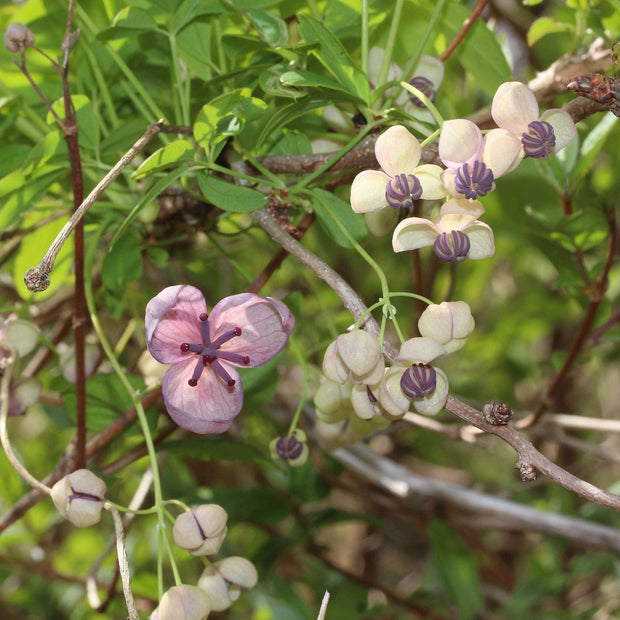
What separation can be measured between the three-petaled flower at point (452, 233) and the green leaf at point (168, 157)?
199mm

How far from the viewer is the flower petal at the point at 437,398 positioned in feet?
2.11

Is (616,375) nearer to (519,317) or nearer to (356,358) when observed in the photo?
(519,317)

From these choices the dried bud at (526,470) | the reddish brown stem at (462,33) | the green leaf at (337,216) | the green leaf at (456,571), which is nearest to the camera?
the dried bud at (526,470)

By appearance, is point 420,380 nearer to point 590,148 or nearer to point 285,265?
point 590,148

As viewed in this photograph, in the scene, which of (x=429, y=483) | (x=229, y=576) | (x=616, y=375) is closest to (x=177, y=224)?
(x=229, y=576)

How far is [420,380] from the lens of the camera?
25.1 inches

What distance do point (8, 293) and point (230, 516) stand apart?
49cm

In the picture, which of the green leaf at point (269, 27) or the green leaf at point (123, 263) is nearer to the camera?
the green leaf at point (269, 27)

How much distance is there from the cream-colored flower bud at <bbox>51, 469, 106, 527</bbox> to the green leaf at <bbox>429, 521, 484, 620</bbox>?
875mm

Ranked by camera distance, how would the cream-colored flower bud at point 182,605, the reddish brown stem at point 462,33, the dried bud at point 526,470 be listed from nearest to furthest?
the dried bud at point 526,470 → the cream-colored flower bud at point 182,605 → the reddish brown stem at point 462,33

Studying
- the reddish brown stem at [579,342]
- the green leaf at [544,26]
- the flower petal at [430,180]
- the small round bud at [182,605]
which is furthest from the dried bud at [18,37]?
the reddish brown stem at [579,342]

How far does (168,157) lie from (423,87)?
0.32 meters

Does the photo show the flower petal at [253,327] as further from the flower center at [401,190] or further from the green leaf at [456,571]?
the green leaf at [456,571]

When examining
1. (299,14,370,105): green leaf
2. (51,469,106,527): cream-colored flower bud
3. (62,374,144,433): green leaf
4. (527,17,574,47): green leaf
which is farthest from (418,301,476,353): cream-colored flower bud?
(527,17,574,47): green leaf
